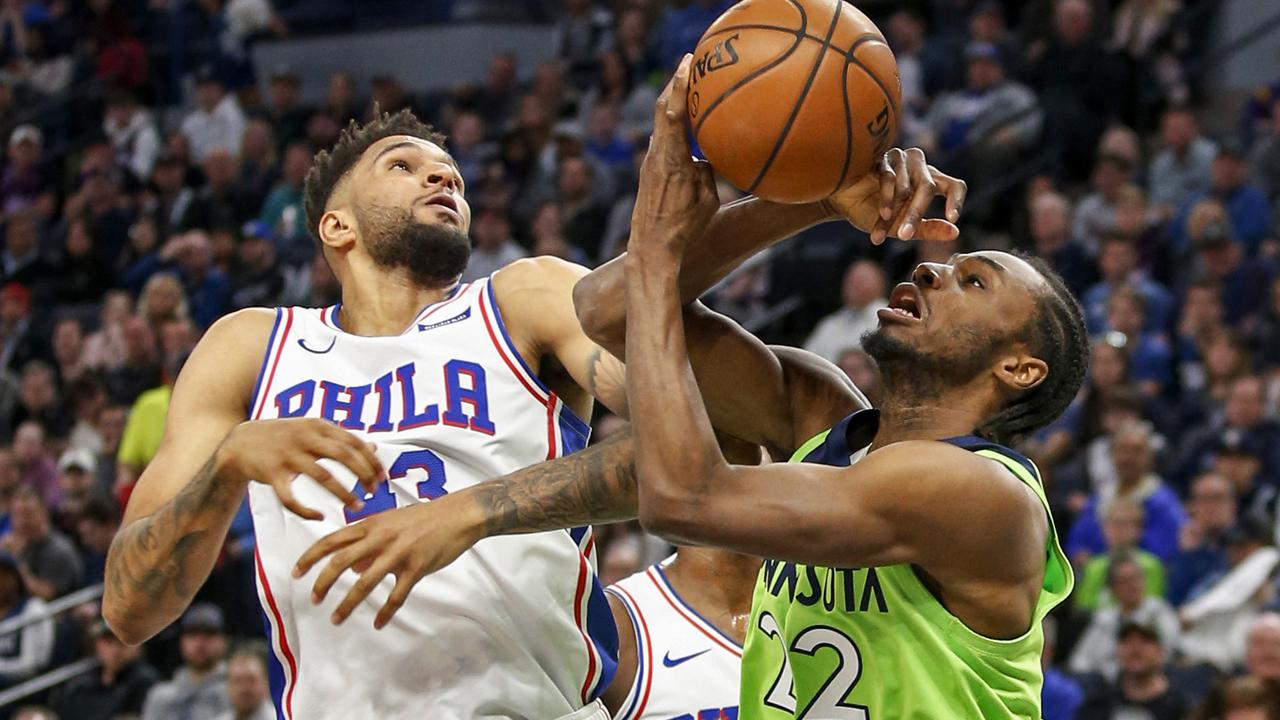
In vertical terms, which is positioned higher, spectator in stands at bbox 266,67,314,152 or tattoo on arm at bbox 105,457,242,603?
tattoo on arm at bbox 105,457,242,603

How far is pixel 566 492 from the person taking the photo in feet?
10.8

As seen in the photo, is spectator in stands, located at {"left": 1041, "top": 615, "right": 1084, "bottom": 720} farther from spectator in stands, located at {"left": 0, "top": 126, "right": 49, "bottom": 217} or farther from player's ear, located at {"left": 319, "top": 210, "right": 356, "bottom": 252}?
spectator in stands, located at {"left": 0, "top": 126, "right": 49, "bottom": 217}

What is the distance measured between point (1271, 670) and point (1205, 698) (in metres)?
0.25

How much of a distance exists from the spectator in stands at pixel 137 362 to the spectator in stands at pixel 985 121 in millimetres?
4723

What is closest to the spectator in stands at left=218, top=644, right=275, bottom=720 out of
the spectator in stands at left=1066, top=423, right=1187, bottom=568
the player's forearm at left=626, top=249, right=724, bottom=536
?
the spectator in stands at left=1066, top=423, right=1187, bottom=568

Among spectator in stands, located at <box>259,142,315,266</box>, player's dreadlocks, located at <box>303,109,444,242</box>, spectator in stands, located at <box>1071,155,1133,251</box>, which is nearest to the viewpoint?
player's dreadlocks, located at <box>303,109,444,242</box>

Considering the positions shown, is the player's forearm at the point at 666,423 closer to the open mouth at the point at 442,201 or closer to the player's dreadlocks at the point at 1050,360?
the player's dreadlocks at the point at 1050,360

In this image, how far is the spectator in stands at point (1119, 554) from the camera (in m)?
7.52

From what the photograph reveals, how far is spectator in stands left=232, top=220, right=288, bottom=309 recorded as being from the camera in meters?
11.4

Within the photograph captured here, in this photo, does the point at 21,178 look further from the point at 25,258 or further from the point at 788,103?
the point at 788,103

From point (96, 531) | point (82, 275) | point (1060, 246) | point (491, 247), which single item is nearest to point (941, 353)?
point (1060, 246)

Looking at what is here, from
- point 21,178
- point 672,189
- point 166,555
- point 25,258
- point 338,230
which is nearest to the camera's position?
point 672,189

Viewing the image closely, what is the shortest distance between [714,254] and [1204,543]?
4.72 metres

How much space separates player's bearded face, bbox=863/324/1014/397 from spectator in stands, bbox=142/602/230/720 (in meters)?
5.76
